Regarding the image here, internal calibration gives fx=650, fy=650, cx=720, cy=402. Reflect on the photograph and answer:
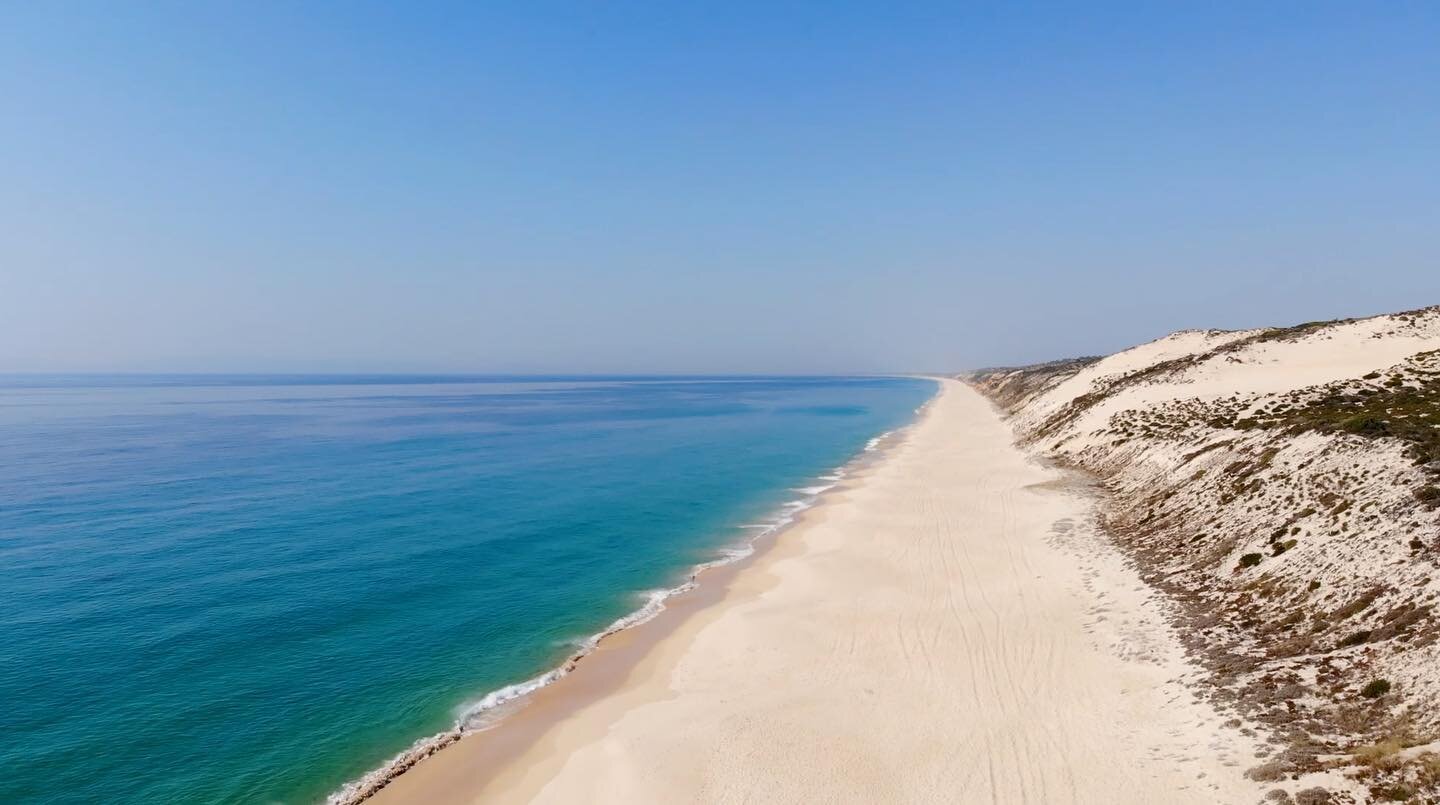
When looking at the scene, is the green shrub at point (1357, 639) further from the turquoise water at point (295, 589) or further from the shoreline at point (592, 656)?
the turquoise water at point (295, 589)

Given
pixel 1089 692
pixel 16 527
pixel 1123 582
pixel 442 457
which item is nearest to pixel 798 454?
pixel 442 457

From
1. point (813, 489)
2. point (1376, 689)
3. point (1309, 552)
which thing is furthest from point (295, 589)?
point (1309, 552)

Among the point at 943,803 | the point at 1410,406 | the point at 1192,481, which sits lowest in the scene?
the point at 943,803

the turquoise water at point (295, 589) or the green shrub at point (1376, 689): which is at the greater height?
the green shrub at point (1376, 689)

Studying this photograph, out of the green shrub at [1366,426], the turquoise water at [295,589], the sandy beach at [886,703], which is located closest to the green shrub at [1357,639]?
the sandy beach at [886,703]

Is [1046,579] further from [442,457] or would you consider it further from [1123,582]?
[442,457]
